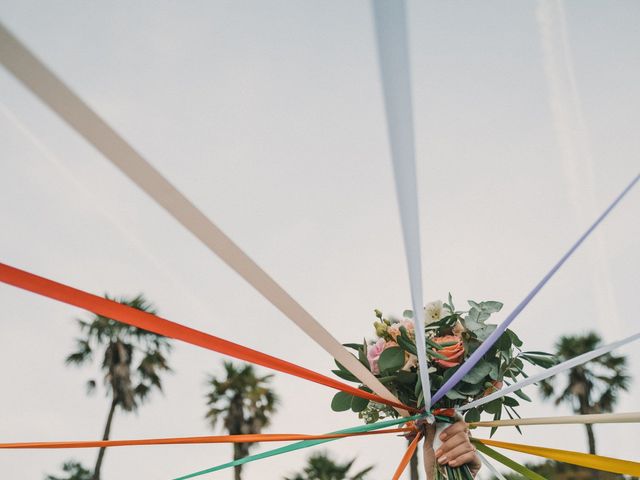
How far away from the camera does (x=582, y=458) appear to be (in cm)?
204

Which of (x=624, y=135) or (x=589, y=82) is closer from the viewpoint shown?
(x=589, y=82)

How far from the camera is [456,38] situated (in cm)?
404

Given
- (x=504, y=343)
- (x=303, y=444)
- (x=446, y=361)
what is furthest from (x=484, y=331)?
(x=303, y=444)

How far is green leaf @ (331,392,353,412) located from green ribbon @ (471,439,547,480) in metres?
0.57

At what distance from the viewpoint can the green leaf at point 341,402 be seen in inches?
95.4

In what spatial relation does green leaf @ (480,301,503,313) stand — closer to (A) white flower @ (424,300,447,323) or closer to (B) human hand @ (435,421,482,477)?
(A) white flower @ (424,300,447,323)

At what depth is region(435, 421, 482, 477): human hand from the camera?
2.01 m

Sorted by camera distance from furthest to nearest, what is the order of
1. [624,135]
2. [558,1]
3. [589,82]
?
[558,1], [624,135], [589,82]

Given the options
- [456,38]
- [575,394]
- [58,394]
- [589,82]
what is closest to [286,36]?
[456,38]

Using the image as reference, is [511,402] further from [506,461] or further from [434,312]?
[434,312]

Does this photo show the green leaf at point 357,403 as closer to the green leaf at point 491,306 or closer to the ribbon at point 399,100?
the green leaf at point 491,306

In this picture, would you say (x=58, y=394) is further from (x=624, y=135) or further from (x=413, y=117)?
(x=413, y=117)

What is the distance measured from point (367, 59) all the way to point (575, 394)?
20.4 meters

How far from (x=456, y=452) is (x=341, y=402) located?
601 mm
